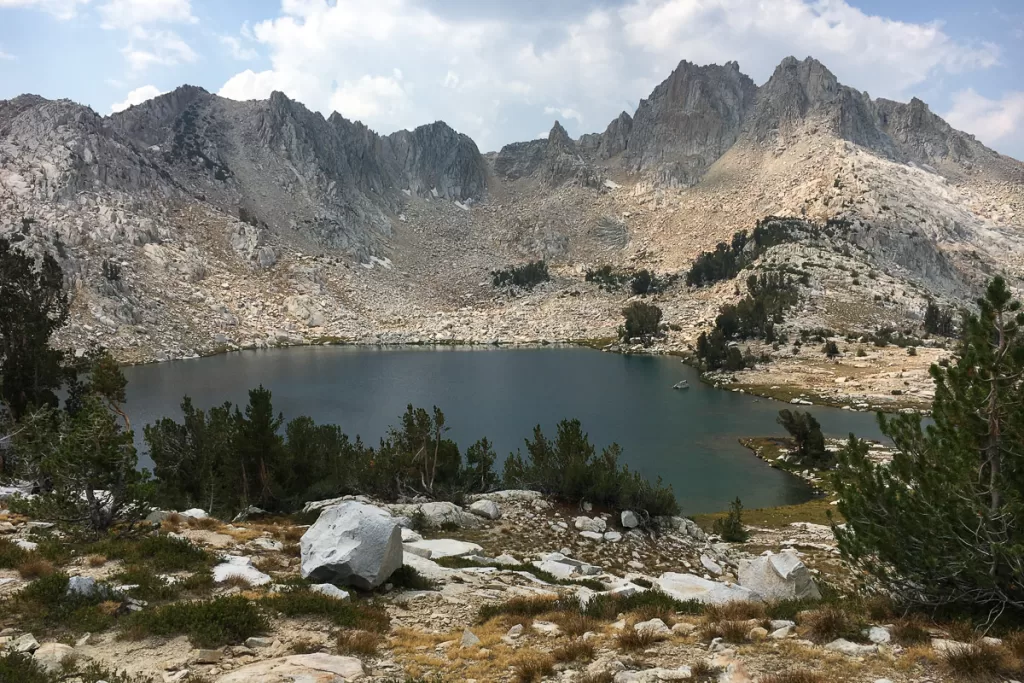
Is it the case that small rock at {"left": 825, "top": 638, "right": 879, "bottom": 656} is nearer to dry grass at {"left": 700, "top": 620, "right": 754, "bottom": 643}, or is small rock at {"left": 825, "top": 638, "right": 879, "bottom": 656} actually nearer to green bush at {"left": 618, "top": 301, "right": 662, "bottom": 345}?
dry grass at {"left": 700, "top": 620, "right": 754, "bottom": 643}

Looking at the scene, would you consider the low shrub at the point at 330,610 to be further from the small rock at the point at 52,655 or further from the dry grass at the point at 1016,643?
the dry grass at the point at 1016,643

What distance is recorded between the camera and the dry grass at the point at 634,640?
9.43 meters

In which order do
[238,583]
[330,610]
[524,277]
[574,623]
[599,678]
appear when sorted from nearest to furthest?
1. [599,678]
2. [574,623]
3. [330,610]
4. [238,583]
5. [524,277]

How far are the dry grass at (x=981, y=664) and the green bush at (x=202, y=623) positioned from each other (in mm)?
10533

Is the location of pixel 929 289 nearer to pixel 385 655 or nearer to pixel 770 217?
pixel 770 217

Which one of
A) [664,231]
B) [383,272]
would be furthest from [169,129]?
[664,231]

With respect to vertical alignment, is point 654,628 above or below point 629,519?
above

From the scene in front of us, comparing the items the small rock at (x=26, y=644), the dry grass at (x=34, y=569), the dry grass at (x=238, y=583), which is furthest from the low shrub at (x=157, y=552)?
the small rock at (x=26, y=644)

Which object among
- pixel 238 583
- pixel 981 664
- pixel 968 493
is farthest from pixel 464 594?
pixel 968 493

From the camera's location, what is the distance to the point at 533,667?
28.2 feet

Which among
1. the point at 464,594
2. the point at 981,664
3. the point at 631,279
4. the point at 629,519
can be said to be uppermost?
the point at 631,279

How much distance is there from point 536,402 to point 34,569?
66.9 metres

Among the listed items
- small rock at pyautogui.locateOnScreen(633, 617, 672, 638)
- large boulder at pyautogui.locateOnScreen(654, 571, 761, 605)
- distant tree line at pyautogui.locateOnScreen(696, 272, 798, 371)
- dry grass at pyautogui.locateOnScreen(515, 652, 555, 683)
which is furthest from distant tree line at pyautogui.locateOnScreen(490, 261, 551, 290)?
dry grass at pyautogui.locateOnScreen(515, 652, 555, 683)

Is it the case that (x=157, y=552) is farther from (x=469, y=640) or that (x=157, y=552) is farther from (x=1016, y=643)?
(x=1016, y=643)
